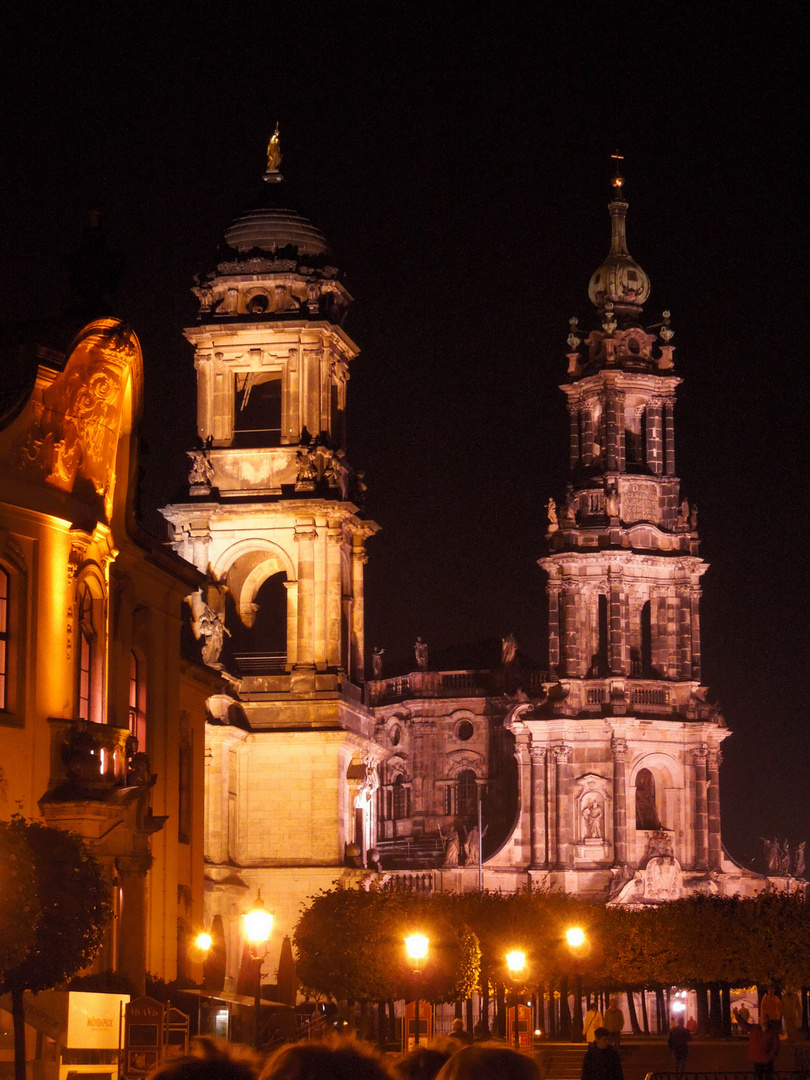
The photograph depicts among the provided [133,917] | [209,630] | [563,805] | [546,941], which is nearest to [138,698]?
[133,917]

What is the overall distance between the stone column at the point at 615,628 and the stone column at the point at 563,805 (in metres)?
3.46

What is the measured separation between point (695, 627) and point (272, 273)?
22.8 metres

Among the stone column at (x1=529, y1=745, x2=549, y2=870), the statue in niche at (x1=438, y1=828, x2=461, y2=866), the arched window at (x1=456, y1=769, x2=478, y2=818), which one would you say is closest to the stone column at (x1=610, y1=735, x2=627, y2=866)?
the stone column at (x1=529, y1=745, x2=549, y2=870)

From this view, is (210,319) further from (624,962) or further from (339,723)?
(624,962)

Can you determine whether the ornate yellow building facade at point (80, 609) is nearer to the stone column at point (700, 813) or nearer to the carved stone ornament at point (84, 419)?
the carved stone ornament at point (84, 419)

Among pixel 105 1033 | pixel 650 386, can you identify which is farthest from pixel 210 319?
pixel 105 1033

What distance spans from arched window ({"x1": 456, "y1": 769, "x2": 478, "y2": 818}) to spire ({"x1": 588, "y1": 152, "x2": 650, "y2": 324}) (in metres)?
19.9

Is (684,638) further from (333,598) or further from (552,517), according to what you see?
(333,598)

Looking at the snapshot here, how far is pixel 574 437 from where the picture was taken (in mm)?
81688

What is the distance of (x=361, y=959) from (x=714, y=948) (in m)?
11.8

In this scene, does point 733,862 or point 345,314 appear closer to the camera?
point 345,314

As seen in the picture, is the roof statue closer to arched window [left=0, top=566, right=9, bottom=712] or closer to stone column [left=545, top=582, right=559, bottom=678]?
stone column [left=545, top=582, right=559, bottom=678]

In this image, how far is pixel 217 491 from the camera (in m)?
64.9

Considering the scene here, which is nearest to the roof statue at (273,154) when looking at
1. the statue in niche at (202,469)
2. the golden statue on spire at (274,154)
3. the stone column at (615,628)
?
the golden statue on spire at (274,154)
